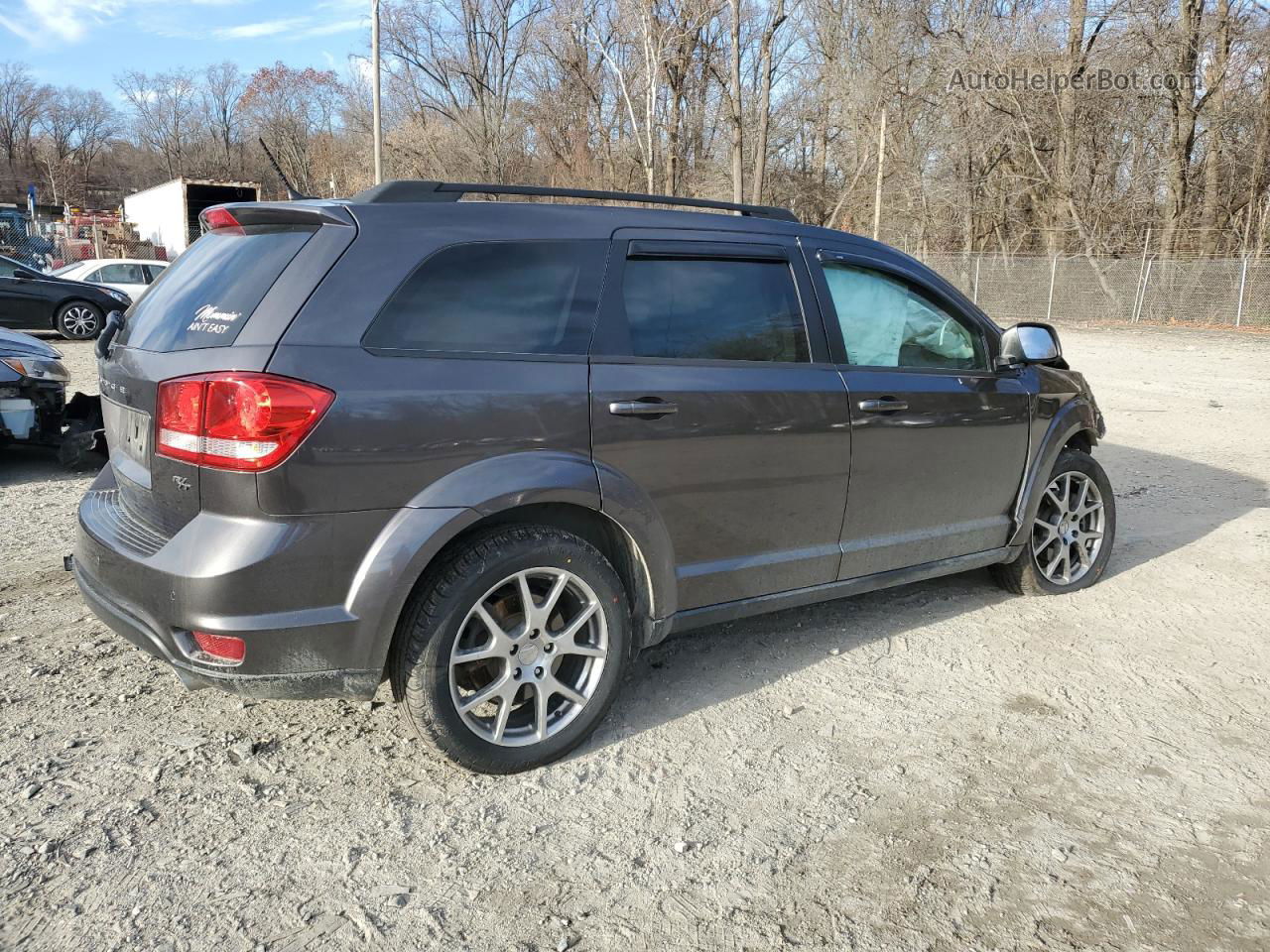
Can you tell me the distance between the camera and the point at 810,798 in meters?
3.05

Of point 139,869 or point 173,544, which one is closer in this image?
point 139,869

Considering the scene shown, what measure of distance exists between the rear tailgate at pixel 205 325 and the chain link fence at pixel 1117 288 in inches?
1058

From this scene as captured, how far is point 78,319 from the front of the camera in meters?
16.5

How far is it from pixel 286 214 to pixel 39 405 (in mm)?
4865

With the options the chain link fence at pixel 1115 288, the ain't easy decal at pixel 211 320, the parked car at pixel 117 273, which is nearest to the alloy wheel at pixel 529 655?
the ain't easy decal at pixel 211 320

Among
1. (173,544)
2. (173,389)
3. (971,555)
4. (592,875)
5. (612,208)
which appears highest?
(612,208)

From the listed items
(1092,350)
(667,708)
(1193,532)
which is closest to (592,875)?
(667,708)

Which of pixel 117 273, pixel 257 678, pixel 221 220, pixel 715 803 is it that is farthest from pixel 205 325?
pixel 117 273

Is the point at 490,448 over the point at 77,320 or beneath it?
over

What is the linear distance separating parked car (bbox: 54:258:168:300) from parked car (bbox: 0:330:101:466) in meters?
13.6

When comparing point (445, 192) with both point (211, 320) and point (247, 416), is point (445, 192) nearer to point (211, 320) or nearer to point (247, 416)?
point (211, 320)

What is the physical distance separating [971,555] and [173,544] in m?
3.33

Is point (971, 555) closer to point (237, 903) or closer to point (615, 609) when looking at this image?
point (615, 609)

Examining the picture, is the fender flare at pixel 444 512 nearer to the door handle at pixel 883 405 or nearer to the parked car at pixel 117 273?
the door handle at pixel 883 405
